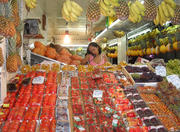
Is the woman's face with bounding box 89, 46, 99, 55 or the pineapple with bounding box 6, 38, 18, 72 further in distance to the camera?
the woman's face with bounding box 89, 46, 99, 55

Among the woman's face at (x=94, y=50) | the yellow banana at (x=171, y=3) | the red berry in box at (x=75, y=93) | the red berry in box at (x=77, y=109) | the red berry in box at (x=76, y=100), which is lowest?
the red berry in box at (x=77, y=109)

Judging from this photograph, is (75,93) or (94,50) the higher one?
(94,50)

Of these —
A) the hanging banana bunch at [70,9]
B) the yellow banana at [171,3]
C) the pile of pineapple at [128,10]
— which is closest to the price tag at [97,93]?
the pile of pineapple at [128,10]

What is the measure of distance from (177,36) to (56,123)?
341 centimetres

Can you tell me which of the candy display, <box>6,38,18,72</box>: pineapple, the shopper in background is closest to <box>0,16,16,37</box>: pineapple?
<box>6,38,18,72</box>: pineapple

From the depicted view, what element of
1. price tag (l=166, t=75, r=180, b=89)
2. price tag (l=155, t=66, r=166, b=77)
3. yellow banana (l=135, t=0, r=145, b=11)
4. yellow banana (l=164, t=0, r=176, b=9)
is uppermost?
yellow banana (l=164, t=0, r=176, b=9)

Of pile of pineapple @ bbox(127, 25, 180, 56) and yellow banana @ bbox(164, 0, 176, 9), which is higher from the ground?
yellow banana @ bbox(164, 0, 176, 9)

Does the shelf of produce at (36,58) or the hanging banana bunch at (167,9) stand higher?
the hanging banana bunch at (167,9)

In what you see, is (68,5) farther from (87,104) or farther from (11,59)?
(87,104)

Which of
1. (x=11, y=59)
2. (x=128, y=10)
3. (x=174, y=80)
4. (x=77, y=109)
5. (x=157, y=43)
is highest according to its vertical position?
(x=128, y=10)

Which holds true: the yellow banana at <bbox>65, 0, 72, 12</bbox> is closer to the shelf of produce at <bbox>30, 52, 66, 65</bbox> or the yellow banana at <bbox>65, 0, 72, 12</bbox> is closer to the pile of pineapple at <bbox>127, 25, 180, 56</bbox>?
the shelf of produce at <bbox>30, 52, 66, 65</bbox>

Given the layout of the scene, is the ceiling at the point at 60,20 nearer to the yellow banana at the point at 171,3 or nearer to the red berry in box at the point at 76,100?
the yellow banana at the point at 171,3

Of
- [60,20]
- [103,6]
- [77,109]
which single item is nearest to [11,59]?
[77,109]

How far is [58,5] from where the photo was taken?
7.39 metres
